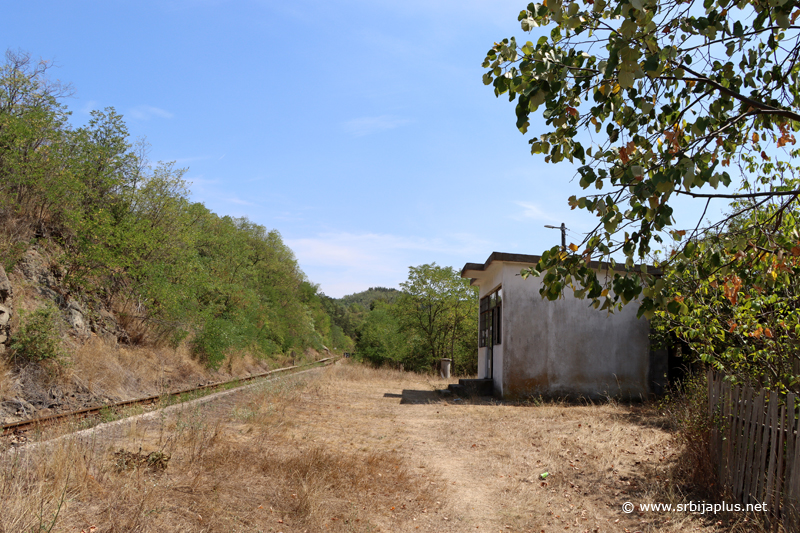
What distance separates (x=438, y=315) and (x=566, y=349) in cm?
1894

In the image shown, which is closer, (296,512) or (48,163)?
(296,512)

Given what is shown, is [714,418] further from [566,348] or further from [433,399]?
[433,399]

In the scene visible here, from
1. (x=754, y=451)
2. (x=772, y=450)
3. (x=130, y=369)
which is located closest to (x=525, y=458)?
(x=754, y=451)

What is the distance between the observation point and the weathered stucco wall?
1541cm

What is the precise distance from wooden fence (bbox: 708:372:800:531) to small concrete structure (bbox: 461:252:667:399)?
9.70m

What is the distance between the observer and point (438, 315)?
34344mm

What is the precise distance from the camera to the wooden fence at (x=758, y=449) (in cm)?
430

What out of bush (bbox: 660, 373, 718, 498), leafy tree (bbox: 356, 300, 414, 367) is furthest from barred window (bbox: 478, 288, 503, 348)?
leafy tree (bbox: 356, 300, 414, 367)

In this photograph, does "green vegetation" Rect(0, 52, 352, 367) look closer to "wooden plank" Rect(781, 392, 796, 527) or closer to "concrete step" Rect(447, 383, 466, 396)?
"concrete step" Rect(447, 383, 466, 396)

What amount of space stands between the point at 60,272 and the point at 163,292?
2.87 metres

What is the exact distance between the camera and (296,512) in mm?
4660

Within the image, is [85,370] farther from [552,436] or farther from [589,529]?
[589,529]

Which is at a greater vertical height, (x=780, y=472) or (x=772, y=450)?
(x=772, y=450)

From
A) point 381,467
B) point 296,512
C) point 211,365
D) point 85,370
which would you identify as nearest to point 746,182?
point 381,467
